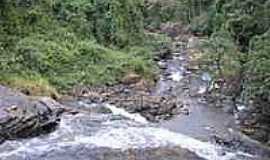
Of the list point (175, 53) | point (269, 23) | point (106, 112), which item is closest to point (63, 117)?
point (106, 112)

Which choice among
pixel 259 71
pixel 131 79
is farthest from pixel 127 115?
pixel 131 79

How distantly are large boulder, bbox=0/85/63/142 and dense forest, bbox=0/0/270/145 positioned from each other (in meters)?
3.22

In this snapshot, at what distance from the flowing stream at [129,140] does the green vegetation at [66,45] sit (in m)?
2.65

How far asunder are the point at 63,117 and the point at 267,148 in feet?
17.5

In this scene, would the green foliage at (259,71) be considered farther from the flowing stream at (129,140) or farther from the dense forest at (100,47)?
the flowing stream at (129,140)

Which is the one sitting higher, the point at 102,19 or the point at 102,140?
the point at 102,19

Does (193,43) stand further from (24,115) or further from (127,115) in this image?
(24,115)

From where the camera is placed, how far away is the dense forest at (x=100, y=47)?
700 inches

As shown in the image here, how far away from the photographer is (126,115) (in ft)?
55.9

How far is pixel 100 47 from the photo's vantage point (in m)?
23.5

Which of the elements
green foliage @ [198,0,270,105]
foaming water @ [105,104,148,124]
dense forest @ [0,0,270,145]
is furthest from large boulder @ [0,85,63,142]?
green foliage @ [198,0,270,105]

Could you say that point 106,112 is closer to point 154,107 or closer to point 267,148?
point 154,107

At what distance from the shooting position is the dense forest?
1778 cm

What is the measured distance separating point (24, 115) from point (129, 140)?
2.54 m
